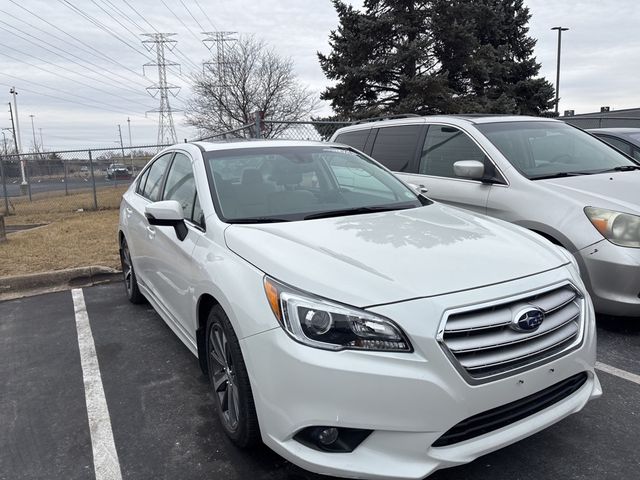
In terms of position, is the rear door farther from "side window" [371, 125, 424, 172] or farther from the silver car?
"side window" [371, 125, 424, 172]

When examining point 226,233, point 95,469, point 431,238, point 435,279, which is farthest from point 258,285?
point 95,469

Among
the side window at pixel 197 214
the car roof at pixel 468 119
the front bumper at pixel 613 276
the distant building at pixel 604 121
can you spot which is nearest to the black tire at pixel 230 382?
the side window at pixel 197 214

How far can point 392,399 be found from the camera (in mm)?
1948

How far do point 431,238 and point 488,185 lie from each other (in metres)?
2.29

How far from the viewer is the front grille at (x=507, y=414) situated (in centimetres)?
203

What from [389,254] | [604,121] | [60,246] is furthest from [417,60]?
[389,254]

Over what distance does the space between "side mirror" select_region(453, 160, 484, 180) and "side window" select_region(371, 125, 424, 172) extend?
109 cm

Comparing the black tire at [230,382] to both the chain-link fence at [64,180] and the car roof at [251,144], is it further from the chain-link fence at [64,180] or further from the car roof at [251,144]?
the chain-link fence at [64,180]

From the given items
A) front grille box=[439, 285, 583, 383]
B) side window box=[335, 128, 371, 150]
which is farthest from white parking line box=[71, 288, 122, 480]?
side window box=[335, 128, 371, 150]

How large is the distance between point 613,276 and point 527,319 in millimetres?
2043

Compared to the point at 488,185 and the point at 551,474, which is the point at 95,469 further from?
the point at 488,185

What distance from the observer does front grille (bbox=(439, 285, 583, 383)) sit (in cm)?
204

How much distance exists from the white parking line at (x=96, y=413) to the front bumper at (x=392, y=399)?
110cm

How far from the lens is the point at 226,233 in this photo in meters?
2.80
